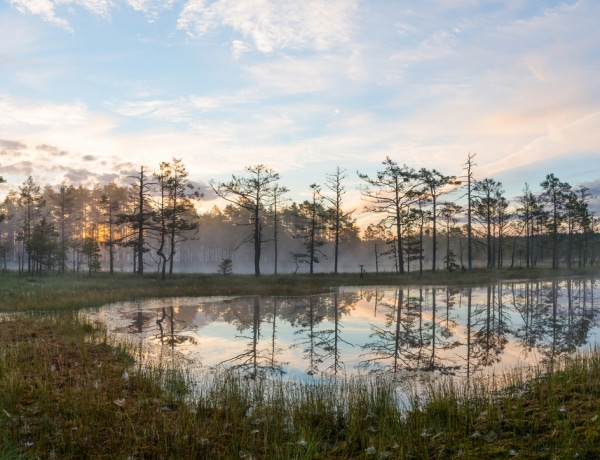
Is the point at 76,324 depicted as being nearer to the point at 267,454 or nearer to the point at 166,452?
the point at 166,452

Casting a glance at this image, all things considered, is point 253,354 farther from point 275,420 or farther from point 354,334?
point 275,420

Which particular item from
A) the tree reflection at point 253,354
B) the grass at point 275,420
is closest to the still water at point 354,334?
the tree reflection at point 253,354

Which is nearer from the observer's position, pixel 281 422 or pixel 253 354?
pixel 281 422

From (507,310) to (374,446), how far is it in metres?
20.5

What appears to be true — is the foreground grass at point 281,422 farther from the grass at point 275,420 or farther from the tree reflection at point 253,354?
the tree reflection at point 253,354

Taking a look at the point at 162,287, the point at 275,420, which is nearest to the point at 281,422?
the point at 275,420

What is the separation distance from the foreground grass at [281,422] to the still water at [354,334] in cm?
270

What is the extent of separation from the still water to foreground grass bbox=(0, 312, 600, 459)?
270 cm

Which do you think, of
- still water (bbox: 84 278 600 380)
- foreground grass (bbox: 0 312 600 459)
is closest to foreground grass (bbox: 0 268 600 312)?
still water (bbox: 84 278 600 380)

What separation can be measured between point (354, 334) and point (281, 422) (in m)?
10.2

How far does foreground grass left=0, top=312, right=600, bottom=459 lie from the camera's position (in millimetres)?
5195

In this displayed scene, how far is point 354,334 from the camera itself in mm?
16016

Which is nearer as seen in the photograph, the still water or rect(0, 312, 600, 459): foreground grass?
rect(0, 312, 600, 459): foreground grass

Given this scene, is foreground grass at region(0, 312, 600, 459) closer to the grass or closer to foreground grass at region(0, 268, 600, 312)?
the grass
